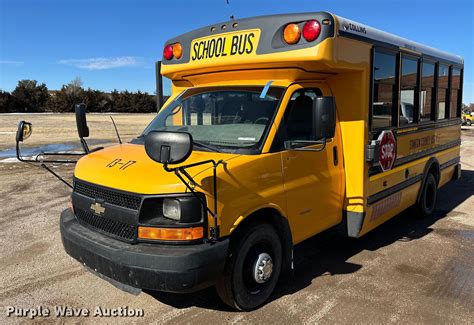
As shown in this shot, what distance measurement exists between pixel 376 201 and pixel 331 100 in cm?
185

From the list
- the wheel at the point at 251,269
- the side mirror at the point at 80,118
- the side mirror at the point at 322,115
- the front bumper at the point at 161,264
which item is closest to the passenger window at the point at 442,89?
the side mirror at the point at 322,115

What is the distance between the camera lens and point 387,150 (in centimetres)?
505

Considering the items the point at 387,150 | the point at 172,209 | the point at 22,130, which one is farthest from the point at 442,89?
the point at 22,130

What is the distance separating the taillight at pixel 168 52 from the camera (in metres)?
5.09

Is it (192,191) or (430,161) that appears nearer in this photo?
(192,191)

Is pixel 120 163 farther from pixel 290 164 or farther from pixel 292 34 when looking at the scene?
pixel 292 34

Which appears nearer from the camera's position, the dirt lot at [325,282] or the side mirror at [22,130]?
the dirt lot at [325,282]

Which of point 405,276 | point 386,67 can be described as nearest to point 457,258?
point 405,276

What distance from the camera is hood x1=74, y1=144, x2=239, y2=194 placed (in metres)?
3.19

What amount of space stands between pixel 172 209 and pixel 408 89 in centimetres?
399

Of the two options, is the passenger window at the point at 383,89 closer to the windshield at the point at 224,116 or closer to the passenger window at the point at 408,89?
the passenger window at the point at 408,89

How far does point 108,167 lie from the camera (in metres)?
3.68

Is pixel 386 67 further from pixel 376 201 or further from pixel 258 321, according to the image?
pixel 258 321

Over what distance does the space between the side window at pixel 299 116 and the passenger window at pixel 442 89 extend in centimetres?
354
